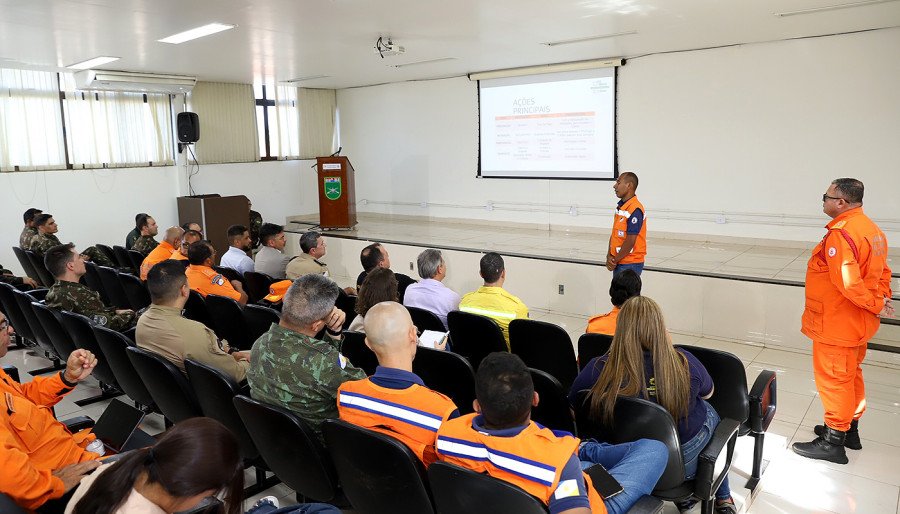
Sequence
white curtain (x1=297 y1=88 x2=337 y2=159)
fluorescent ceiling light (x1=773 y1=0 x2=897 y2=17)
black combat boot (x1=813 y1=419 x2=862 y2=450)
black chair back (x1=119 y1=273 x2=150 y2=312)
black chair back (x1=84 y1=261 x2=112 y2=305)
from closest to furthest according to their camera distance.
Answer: black combat boot (x1=813 y1=419 x2=862 y2=450), black chair back (x1=119 y1=273 x2=150 y2=312), fluorescent ceiling light (x1=773 y1=0 x2=897 y2=17), black chair back (x1=84 y1=261 x2=112 y2=305), white curtain (x1=297 y1=88 x2=337 y2=159)

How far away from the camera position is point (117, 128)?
961 centimetres

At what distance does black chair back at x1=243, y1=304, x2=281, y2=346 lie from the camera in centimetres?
398

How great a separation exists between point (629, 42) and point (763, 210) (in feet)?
9.22

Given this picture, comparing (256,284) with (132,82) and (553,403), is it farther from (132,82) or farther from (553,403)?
(132,82)

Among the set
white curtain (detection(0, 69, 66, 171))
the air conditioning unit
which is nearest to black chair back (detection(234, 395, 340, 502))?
the air conditioning unit

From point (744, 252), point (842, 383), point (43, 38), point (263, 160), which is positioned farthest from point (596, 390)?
point (263, 160)

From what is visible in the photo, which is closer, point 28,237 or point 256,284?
point 256,284

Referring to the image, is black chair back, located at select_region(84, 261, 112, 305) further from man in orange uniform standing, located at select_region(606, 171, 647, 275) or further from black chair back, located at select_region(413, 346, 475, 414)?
man in orange uniform standing, located at select_region(606, 171, 647, 275)

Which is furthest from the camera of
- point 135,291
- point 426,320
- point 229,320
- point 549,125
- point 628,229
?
point 549,125

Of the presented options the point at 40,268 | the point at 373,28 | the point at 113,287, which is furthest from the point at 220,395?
the point at 40,268

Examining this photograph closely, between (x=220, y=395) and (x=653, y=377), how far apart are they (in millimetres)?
1869

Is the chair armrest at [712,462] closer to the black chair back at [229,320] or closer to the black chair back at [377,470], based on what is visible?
the black chair back at [377,470]

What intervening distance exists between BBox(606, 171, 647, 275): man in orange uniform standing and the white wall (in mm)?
3204

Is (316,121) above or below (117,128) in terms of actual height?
above
